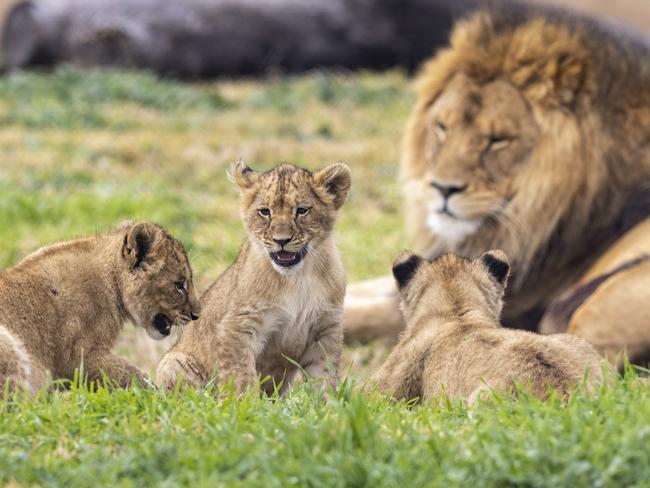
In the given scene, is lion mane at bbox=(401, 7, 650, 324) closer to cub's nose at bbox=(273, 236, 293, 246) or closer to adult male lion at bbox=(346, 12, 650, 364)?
adult male lion at bbox=(346, 12, 650, 364)

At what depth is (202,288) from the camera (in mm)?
7863

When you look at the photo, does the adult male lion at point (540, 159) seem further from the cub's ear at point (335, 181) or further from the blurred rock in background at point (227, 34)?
the blurred rock in background at point (227, 34)

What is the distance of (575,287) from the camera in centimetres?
624

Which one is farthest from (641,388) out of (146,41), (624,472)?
(146,41)

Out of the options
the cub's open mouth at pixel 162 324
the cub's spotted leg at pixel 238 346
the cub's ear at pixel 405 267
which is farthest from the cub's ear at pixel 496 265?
the cub's open mouth at pixel 162 324

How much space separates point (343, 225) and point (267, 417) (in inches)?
235

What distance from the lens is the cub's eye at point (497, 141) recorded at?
21.1 feet

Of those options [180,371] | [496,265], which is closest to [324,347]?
[180,371]

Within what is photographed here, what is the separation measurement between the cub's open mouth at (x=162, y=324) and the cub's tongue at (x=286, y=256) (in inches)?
25.3

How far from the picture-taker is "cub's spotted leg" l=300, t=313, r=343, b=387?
195 inches

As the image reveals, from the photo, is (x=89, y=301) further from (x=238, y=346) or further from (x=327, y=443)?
(x=327, y=443)

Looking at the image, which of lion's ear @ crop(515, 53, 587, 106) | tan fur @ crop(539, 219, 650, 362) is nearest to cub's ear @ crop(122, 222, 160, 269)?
tan fur @ crop(539, 219, 650, 362)

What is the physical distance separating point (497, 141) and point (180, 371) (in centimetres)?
237

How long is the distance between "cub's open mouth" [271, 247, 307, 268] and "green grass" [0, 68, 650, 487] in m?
0.54
